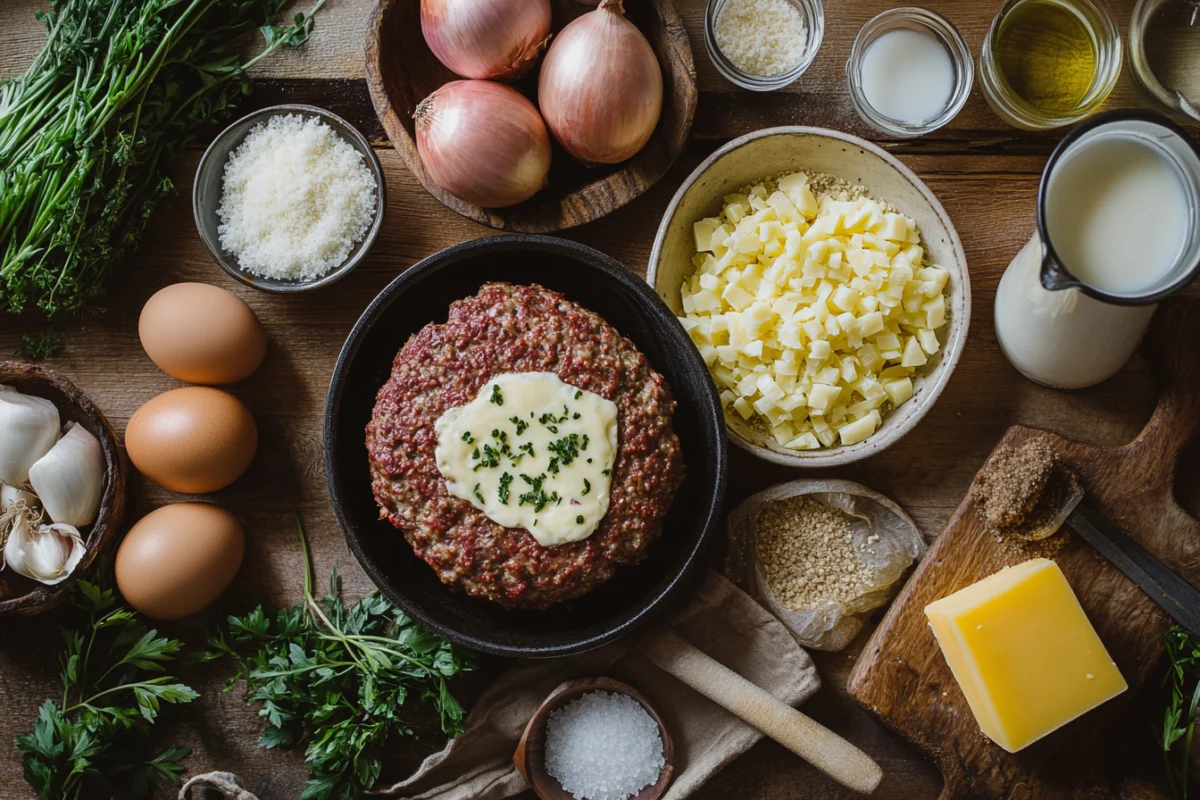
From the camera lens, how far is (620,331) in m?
2.14

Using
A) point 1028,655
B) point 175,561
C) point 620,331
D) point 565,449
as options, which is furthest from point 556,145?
point 1028,655

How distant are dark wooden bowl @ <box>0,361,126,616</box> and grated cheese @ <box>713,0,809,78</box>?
1655 millimetres

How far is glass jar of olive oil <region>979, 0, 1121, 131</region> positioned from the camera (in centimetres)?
215

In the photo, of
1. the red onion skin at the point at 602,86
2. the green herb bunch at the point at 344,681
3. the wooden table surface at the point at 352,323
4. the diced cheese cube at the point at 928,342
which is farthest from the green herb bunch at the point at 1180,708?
the red onion skin at the point at 602,86

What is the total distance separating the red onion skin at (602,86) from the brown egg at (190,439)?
98 centimetres

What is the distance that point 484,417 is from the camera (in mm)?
1800

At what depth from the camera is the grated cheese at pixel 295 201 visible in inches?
81.0

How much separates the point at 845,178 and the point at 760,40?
1.23ft

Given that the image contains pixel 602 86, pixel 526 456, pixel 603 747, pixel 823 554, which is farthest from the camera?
pixel 823 554

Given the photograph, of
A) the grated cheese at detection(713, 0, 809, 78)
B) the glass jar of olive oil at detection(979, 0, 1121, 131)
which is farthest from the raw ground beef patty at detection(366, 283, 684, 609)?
the glass jar of olive oil at detection(979, 0, 1121, 131)

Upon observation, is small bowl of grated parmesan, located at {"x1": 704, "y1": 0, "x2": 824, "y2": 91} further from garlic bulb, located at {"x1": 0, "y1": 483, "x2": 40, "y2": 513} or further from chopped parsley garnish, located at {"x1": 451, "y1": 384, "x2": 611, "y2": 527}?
garlic bulb, located at {"x1": 0, "y1": 483, "x2": 40, "y2": 513}

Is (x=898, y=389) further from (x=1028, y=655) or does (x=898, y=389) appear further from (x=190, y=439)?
(x=190, y=439)

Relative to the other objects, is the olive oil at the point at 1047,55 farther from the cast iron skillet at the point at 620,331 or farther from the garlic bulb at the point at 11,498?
the garlic bulb at the point at 11,498

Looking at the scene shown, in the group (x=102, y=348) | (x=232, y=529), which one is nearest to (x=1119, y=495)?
(x=232, y=529)
